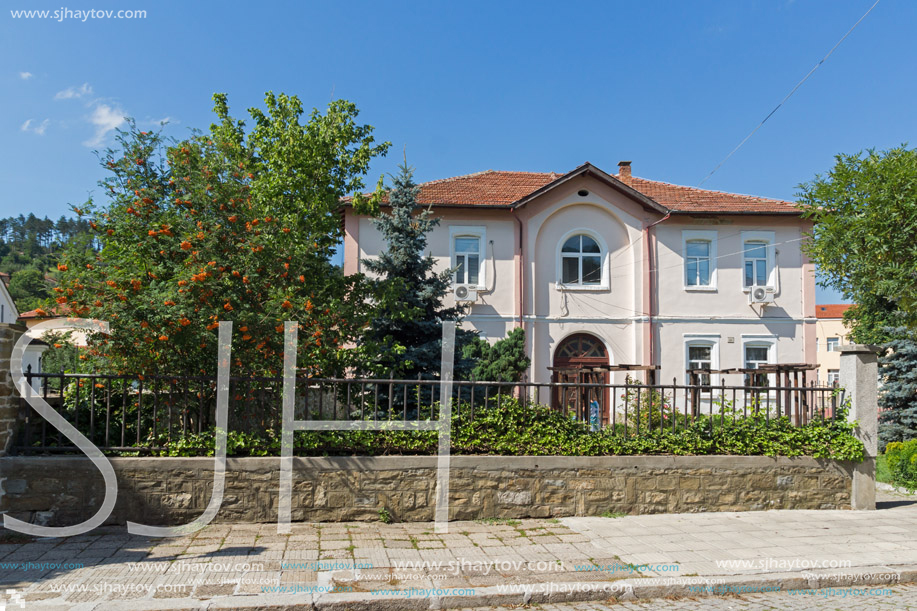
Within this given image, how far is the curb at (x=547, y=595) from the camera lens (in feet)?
15.9

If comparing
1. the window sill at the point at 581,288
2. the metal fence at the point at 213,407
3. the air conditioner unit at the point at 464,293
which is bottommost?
the metal fence at the point at 213,407

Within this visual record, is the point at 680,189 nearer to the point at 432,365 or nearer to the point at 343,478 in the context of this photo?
the point at 432,365

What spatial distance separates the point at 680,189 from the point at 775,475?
48.2ft

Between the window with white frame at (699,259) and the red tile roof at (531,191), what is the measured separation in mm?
827

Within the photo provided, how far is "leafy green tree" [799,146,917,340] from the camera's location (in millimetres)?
8773

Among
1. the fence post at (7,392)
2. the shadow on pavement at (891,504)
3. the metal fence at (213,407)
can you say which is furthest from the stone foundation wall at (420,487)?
the shadow on pavement at (891,504)

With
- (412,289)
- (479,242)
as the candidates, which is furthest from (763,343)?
(412,289)

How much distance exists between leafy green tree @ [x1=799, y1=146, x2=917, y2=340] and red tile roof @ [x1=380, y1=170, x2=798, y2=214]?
907 centimetres

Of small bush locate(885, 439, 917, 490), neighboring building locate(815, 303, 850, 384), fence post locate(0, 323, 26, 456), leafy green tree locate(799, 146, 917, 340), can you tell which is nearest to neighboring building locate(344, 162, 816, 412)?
small bush locate(885, 439, 917, 490)

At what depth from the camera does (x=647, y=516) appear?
7691mm

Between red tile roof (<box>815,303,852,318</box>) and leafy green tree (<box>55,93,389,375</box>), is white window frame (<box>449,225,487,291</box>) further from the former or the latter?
red tile roof (<box>815,303,852,318</box>)

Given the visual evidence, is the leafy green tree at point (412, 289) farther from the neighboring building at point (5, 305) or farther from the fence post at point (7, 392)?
the neighboring building at point (5, 305)

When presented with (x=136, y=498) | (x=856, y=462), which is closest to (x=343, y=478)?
(x=136, y=498)

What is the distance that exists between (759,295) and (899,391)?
15.7 ft
